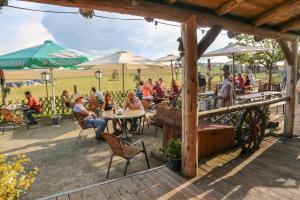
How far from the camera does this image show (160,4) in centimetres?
319

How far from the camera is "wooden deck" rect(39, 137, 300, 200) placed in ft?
10.8

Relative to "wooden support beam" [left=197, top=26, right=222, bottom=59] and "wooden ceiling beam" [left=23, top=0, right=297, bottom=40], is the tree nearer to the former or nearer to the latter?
"wooden ceiling beam" [left=23, top=0, right=297, bottom=40]

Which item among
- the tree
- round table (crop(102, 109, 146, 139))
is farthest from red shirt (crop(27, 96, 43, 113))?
the tree

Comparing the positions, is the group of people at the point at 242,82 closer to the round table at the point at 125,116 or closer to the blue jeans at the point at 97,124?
the round table at the point at 125,116

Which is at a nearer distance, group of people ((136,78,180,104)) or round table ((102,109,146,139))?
round table ((102,109,146,139))

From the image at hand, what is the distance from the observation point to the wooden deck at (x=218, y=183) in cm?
330

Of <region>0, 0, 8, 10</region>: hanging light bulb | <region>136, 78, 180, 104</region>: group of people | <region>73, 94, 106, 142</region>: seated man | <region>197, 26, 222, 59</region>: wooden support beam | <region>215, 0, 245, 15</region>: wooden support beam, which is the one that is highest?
<region>215, 0, 245, 15</region>: wooden support beam

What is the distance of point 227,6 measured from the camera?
347cm

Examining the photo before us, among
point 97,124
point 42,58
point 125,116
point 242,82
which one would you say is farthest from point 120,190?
point 242,82

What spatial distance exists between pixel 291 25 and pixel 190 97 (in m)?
2.77

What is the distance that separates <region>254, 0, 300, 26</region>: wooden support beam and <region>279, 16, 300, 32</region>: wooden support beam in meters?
0.84

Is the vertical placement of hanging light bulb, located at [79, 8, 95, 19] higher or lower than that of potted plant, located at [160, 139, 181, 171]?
higher

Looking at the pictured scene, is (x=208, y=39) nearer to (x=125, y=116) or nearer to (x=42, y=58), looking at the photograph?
(x=125, y=116)

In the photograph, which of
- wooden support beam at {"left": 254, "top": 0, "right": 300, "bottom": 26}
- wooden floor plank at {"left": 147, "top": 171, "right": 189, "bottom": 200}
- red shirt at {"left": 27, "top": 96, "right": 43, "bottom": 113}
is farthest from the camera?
red shirt at {"left": 27, "top": 96, "right": 43, "bottom": 113}
